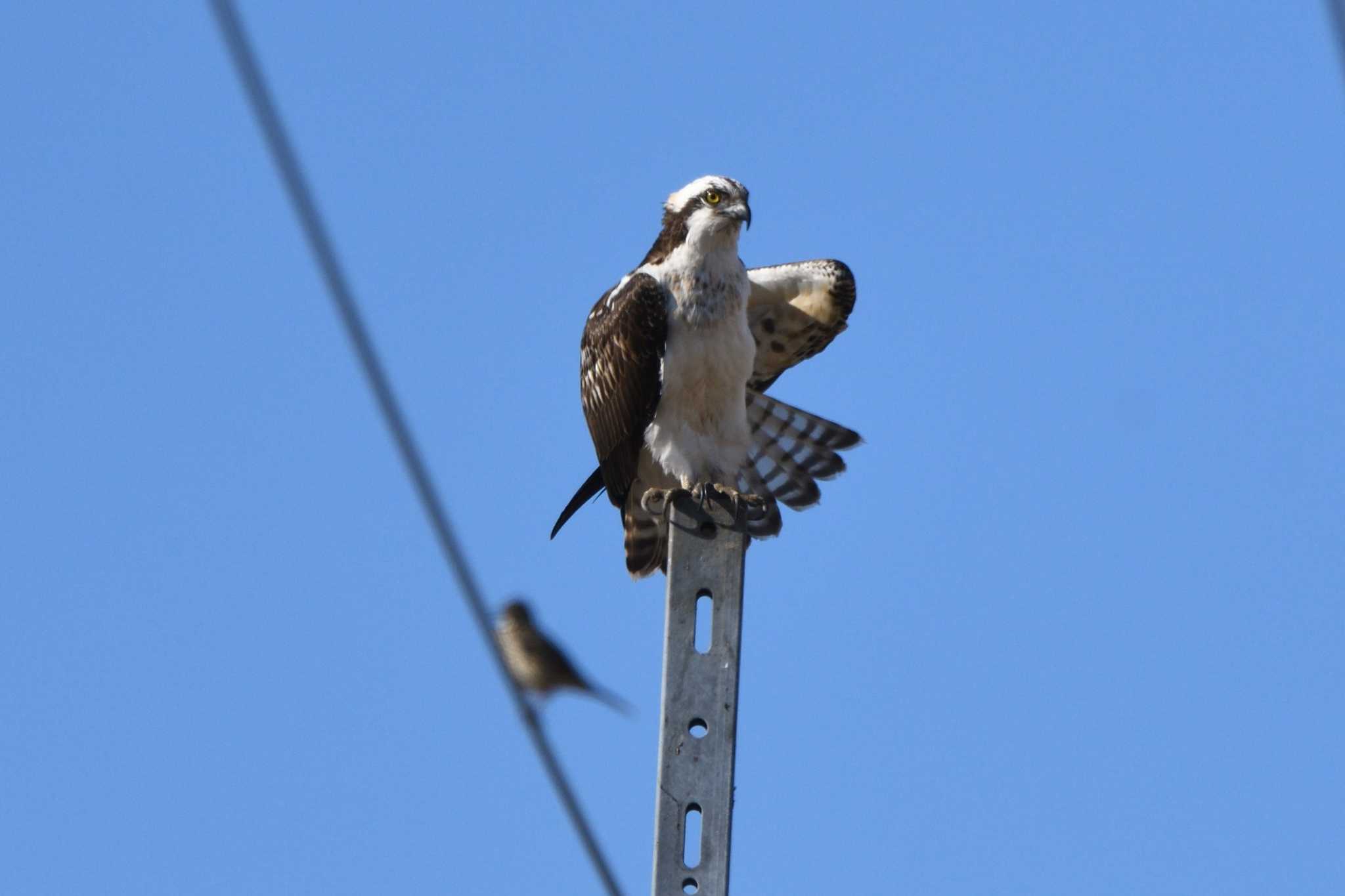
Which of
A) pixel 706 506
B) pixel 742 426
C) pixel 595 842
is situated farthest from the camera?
pixel 742 426

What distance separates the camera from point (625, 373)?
31.9 ft

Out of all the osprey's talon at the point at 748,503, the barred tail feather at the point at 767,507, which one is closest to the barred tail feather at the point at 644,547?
the barred tail feather at the point at 767,507

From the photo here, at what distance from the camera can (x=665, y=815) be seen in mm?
6316

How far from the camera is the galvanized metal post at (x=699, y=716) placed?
625 cm

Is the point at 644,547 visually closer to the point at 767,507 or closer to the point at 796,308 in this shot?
the point at 767,507

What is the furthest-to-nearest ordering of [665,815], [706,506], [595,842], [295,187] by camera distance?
[706,506]
[665,815]
[595,842]
[295,187]

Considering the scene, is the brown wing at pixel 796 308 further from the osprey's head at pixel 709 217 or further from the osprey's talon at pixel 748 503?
the osprey's talon at pixel 748 503

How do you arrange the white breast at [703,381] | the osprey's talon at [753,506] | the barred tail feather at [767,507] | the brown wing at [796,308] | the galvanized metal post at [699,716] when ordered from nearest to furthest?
the galvanized metal post at [699,716] → the osprey's talon at [753,506] → the barred tail feather at [767,507] → the white breast at [703,381] → the brown wing at [796,308]

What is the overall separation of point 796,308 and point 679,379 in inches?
54.0

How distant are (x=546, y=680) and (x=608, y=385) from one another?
1.59 m

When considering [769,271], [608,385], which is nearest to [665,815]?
[608,385]

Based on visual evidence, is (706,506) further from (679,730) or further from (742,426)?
(742,426)

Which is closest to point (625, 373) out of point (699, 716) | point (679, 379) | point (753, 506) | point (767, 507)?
point (679, 379)

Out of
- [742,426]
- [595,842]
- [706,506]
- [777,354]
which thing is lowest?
[595,842]
